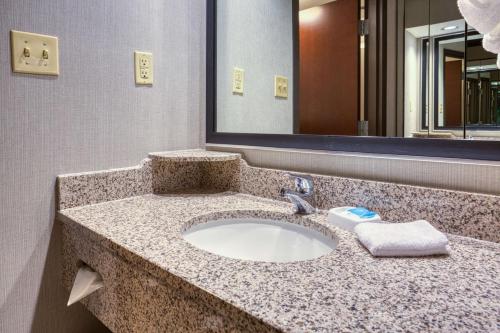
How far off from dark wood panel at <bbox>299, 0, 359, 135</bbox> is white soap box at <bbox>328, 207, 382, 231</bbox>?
10.1 inches

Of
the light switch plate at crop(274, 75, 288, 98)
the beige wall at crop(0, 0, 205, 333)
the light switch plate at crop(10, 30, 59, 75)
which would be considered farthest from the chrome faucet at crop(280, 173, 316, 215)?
the light switch plate at crop(10, 30, 59, 75)

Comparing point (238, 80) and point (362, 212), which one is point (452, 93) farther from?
point (238, 80)

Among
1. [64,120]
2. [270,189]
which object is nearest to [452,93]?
[270,189]

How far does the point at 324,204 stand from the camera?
97 centimetres

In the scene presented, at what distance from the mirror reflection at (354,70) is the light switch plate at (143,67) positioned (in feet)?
0.93

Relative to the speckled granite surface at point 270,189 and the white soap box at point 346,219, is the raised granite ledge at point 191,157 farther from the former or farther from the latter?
the white soap box at point 346,219

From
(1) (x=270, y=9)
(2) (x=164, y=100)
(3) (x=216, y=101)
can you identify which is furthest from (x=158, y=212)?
(1) (x=270, y=9)

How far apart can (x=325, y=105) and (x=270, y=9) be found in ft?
1.57

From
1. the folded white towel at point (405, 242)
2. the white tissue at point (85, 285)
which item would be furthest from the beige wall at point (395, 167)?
the white tissue at point (85, 285)

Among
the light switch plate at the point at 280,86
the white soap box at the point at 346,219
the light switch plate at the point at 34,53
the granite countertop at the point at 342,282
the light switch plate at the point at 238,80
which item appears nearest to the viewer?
the granite countertop at the point at 342,282

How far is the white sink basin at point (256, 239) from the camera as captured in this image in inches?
35.7

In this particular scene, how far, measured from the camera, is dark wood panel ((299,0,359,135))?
3.39 feet

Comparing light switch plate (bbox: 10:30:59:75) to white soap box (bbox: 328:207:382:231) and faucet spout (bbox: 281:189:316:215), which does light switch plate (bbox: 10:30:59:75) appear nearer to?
faucet spout (bbox: 281:189:316:215)

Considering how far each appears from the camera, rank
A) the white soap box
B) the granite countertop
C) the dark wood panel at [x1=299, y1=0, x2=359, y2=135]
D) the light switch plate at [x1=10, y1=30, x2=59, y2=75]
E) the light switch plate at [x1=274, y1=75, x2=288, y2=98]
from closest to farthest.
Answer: the granite countertop, the white soap box, the light switch plate at [x1=10, y1=30, x2=59, y2=75], the dark wood panel at [x1=299, y1=0, x2=359, y2=135], the light switch plate at [x1=274, y1=75, x2=288, y2=98]
